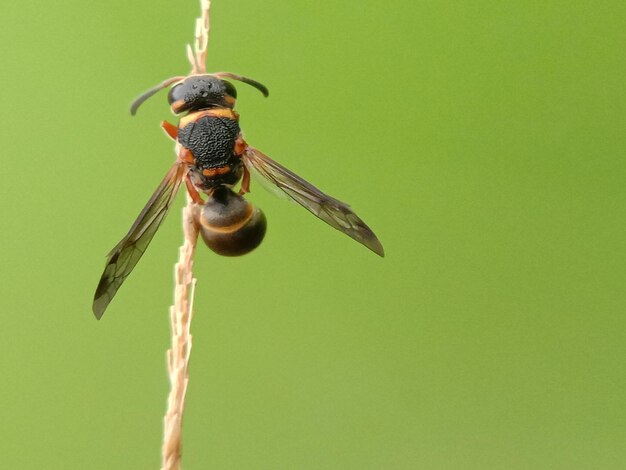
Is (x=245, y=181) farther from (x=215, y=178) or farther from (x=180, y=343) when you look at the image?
(x=180, y=343)

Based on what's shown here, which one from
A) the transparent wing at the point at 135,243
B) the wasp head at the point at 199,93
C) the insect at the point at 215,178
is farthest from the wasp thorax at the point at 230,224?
the wasp head at the point at 199,93

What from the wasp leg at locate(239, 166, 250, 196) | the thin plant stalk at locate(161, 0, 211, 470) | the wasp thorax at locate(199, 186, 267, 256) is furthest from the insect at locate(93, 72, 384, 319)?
the thin plant stalk at locate(161, 0, 211, 470)

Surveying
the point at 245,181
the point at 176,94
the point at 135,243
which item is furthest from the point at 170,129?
the point at 135,243

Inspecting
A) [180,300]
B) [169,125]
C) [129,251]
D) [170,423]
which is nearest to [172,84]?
[169,125]

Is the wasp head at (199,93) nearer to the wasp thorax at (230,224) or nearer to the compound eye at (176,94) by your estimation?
the compound eye at (176,94)

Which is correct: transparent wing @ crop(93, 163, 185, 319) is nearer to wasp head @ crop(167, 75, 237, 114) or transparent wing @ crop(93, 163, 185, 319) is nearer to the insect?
the insect

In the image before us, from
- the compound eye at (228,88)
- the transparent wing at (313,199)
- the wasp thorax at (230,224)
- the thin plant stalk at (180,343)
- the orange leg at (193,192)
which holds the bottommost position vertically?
the thin plant stalk at (180,343)

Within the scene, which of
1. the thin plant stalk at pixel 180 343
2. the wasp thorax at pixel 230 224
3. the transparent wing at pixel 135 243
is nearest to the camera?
the thin plant stalk at pixel 180 343

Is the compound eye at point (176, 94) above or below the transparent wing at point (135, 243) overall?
above
